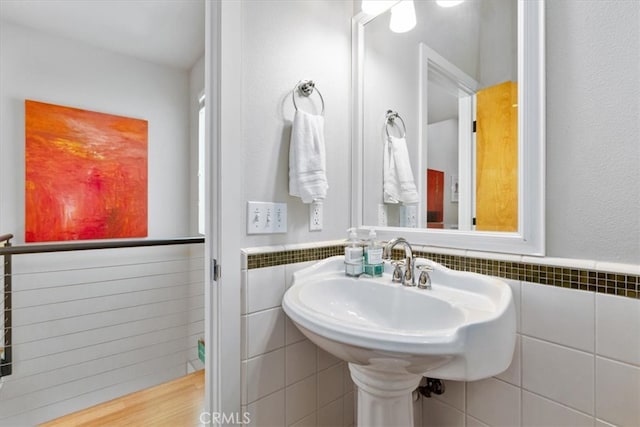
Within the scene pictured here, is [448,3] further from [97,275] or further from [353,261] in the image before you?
[97,275]

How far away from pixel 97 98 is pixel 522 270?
292 cm

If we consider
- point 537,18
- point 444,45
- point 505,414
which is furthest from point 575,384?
point 444,45

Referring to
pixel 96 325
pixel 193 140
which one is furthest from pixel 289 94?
pixel 96 325

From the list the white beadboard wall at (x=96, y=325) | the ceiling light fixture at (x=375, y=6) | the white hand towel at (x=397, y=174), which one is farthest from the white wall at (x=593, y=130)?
the white beadboard wall at (x=96, y=325)

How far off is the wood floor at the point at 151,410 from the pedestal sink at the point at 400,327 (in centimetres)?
132

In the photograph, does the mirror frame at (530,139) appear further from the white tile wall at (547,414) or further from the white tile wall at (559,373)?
the white tile wall at (547,414)

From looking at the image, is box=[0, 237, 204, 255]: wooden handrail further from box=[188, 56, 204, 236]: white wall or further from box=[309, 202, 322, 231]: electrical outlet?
box=[309, 202, 322, 231]: electrical outlet

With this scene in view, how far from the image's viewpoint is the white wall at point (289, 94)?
97 centimetres

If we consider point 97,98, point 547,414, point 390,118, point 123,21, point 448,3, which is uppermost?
point 123,21

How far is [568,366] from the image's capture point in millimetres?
745

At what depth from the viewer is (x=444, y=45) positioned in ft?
3.60

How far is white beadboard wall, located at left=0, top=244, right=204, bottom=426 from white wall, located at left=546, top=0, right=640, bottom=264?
2454 mm

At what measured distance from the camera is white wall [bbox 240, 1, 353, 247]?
97cm

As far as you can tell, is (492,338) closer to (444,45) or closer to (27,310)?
(444,45)
